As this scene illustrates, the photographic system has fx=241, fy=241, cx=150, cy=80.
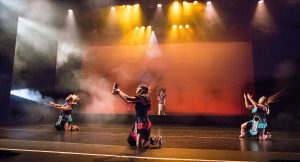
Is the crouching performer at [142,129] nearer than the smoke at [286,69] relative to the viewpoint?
Yes

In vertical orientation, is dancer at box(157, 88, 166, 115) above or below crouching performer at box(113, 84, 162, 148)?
above

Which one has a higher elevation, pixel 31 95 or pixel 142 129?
pixel 31 95

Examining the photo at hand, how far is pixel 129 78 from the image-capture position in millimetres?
11320

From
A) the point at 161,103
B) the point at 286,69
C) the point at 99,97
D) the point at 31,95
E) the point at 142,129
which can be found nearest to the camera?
the point at 142,129

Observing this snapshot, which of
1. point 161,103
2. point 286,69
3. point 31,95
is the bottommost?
point 161,103

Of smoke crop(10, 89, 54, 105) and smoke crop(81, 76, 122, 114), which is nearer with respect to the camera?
smoke crop(10, 89, 54, 105)

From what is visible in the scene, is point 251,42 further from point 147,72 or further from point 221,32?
point 147,72

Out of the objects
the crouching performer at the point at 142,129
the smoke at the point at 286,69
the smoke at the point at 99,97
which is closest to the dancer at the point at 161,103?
the smoke at the point at 99,97

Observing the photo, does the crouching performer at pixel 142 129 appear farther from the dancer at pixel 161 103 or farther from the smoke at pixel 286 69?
the smoke at pixel 286 69

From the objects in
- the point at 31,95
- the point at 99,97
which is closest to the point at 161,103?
the point at 99,97

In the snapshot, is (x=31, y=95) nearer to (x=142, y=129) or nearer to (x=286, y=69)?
(x=142, y=129)

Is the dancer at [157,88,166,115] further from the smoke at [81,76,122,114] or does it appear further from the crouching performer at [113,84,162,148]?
the crouching performer at [113,84,162,148]

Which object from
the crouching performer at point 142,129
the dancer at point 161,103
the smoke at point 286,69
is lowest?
the crouching performer at point 142,129

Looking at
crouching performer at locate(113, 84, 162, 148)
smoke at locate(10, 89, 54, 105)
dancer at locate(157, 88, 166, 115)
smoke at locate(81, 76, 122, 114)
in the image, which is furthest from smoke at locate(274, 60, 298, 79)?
smoke at locate(10, 89, 54, 105)
